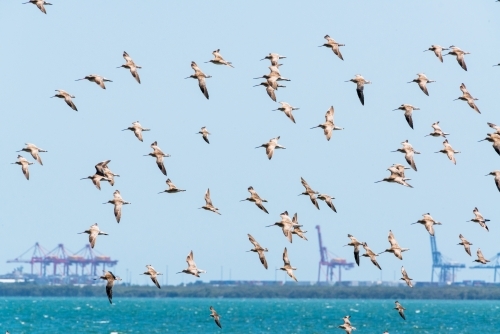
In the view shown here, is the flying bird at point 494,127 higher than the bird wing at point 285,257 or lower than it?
higher

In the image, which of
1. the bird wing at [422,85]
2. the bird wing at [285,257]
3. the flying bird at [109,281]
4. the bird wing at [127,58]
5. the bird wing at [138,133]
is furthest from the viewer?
the bird wing at [285,257]

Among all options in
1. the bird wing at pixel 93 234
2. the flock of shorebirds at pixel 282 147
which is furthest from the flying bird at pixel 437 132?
the bird wing at pixel 93 234

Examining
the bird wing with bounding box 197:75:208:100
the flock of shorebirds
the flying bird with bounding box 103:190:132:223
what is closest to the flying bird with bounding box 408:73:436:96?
the flock of shorebirds

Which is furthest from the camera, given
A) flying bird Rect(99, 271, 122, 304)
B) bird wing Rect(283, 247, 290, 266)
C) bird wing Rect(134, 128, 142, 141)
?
bird wing Rect(283, 247, 290, 266)

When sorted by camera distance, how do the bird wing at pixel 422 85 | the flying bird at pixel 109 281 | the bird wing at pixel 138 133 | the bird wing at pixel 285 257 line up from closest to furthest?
the flying bird at pixel 109 281, the bird wing at pixel 422 85, the bird wing at pixel 138 133, the bird wing at pixel 285 257

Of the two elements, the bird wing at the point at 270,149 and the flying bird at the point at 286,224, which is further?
the flying bird at the point at 286,224

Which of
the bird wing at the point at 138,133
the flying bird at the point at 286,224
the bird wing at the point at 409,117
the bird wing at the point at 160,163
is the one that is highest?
the bird wing at the point at 409,117

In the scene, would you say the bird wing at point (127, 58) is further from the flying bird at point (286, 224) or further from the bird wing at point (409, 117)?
the bird wing at point (409, 117)

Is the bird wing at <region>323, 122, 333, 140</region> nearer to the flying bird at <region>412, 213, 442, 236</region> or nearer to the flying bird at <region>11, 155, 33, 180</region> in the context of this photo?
the flying bird at <region>412, 213, 442, 236</region>

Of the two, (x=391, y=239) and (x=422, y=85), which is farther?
(x=391, y=239)

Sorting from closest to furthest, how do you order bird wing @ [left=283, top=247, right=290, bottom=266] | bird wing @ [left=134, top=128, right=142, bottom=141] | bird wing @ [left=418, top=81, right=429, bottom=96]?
bird wing @ [left=418, top=81, right=429, bottom=96] < bird wing @ [left=134, top=128, right=142, bottom=141] < bird wing @ [left=283, top=247, right=290, bottom=266]

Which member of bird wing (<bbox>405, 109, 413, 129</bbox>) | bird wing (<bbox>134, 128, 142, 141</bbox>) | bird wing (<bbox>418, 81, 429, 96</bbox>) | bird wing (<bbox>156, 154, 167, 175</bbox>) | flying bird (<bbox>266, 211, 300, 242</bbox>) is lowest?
flying bird (<bbox>266, 211, 300, 242</bbox>)

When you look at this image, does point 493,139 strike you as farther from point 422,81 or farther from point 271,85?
point 271,85

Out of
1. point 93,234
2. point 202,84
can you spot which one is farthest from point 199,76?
point 93,234
